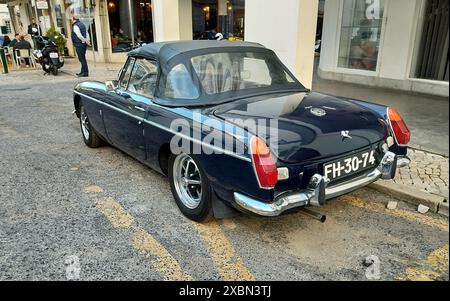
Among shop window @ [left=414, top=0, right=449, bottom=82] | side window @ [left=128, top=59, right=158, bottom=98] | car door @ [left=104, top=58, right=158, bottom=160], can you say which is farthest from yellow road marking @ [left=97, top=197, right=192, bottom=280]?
shop window @ [left=414, top=0, right=449, bottom=82]

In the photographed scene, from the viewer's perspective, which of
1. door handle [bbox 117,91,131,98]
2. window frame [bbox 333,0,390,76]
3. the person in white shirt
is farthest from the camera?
the person in white shirt

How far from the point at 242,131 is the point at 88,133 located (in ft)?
11.5

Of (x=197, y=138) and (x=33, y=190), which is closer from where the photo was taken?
(x=197, y=138)

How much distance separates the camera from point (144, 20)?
58.3 feet

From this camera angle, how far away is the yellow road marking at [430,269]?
268 centimetres

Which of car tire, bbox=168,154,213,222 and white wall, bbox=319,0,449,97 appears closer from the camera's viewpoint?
car tire, bbox=168,154,213,222

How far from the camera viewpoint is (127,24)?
17594 mm

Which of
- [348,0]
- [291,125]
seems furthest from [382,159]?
[348,0]

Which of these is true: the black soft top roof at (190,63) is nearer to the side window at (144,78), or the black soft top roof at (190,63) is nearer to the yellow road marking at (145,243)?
the side window at (144,78)

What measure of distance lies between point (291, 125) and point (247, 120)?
0.34m

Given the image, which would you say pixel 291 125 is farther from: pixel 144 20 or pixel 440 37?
pixel 144 20

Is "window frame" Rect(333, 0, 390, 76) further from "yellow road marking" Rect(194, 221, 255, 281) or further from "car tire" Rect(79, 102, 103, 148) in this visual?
"yellow road marking" Rect(194, 221, 255, 281)

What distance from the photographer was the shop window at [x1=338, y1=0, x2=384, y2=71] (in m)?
9.57

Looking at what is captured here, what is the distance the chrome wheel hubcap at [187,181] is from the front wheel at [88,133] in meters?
2.32
